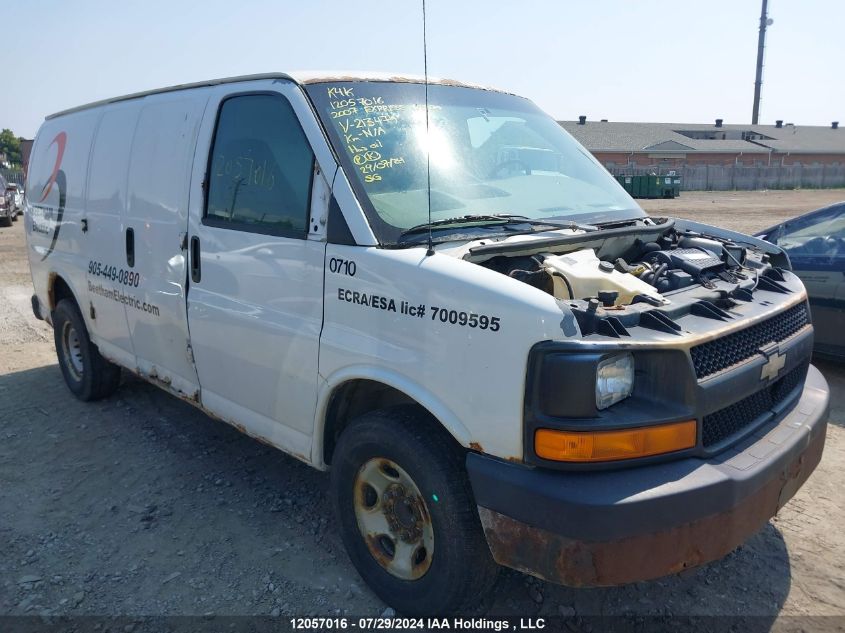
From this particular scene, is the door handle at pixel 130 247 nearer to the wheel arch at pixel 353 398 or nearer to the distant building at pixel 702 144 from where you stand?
the wheel arch at pixel 353 398

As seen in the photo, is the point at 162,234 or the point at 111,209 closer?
the point at 162,234

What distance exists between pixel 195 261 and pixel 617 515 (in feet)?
8.55

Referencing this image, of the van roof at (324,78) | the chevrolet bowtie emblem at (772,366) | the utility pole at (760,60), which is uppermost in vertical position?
the utility pole at (760,60)

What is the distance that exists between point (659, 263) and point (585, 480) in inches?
58.2

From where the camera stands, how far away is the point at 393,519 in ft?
9.57

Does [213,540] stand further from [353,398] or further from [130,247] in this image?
[130,247]

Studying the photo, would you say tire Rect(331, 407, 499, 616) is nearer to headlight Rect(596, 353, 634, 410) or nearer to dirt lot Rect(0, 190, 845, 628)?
dirt lot Rect(0, 190, 845, 628)

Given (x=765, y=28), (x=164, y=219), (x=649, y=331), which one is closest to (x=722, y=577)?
(x=649, y=331)

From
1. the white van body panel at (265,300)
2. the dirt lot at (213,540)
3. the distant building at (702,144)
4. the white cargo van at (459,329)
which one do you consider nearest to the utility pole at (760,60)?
the distant building at (702,144)

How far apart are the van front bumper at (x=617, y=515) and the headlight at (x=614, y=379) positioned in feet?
0.83

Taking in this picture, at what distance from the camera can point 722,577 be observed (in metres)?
3.20

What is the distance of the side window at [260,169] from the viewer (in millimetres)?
3217

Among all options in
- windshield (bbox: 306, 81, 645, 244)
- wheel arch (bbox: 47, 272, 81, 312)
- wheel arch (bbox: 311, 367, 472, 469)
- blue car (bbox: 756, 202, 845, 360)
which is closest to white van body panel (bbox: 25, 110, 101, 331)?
wheel arch (bbox: 47, 272, 81, 312)

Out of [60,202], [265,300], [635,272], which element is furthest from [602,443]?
[60,202]
